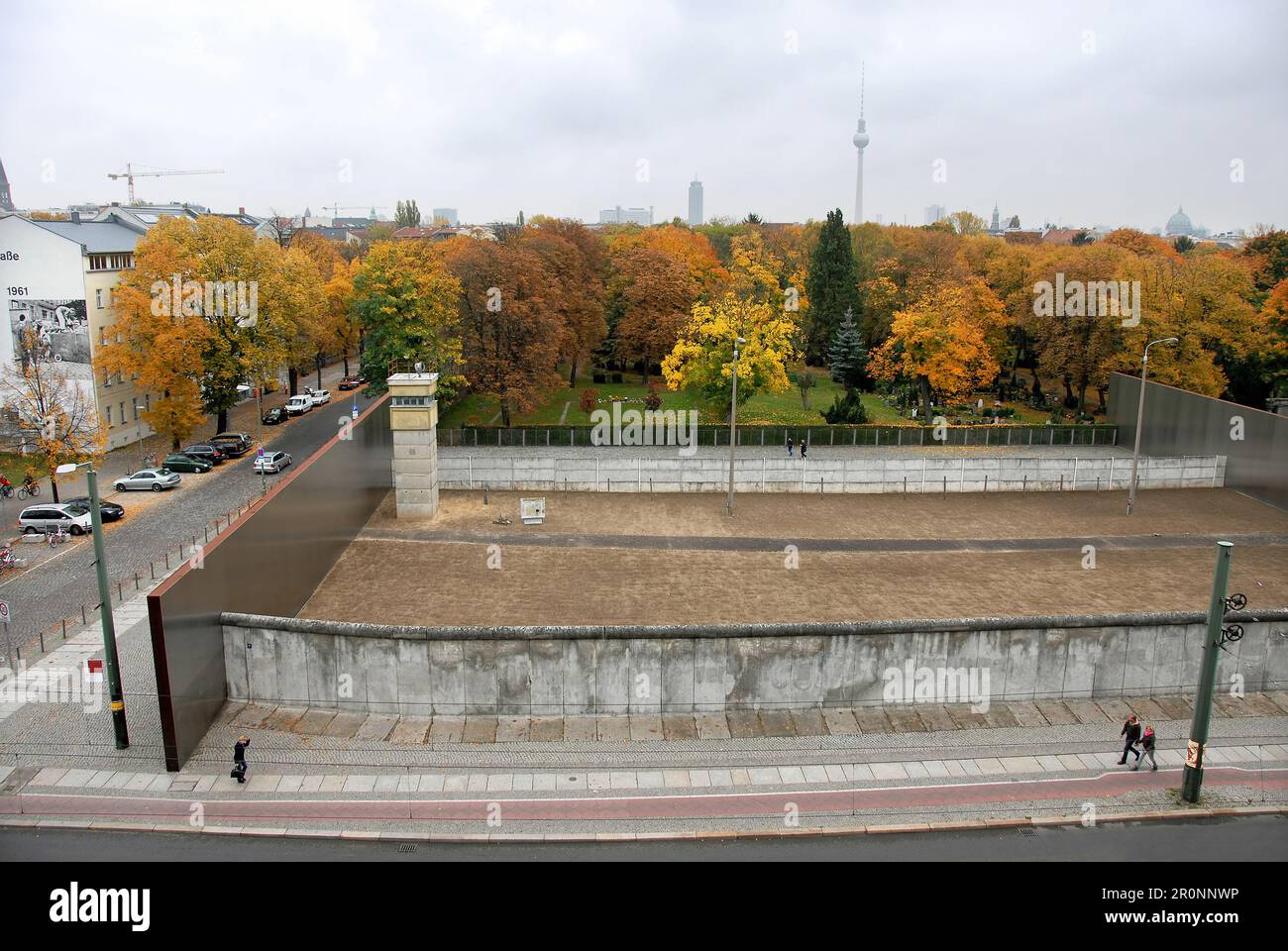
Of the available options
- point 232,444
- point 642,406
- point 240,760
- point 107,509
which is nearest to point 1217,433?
point 642,406

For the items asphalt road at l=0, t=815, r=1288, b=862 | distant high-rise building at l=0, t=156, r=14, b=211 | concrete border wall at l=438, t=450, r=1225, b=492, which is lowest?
asphalt road at l=0, t=815, r=1288, b=862

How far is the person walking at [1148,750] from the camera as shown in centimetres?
1886

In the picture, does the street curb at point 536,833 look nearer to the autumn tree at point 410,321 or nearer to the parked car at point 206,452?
the parked car at point 206,452

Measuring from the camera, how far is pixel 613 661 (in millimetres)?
20516

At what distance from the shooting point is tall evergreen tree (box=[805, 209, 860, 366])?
228 ft

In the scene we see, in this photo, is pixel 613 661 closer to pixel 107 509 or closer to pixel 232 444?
pixel 107 509

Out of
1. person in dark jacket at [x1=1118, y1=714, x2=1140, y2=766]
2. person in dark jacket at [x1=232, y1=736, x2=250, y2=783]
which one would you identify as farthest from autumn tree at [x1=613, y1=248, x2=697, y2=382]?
person in dark jacket at [x1=232, y1=736, x2=250, y2=783]

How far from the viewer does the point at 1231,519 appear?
37.2 metres

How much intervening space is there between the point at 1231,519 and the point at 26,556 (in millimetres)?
45378

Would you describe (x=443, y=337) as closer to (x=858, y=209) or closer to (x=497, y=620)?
(x=497, y=620)

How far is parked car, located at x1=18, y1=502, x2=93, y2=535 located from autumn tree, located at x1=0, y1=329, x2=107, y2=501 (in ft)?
3.46

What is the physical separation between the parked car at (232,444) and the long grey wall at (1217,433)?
46445 mm

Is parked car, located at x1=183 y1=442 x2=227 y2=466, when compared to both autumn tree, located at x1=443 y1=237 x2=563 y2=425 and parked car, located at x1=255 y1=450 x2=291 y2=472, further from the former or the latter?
autumn tree, located at x1=443 y1=237 x2=563 y2=425

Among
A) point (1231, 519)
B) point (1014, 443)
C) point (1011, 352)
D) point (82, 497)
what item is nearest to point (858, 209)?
point (1011, 352)
